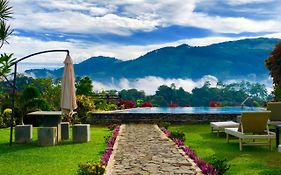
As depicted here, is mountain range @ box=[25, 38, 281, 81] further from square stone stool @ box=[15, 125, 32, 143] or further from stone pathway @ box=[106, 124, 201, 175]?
square stone stool @ box=[15, 125, 32, 143]

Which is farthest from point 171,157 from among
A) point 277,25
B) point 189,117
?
point 277,25

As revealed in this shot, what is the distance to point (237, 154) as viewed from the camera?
9789 mm

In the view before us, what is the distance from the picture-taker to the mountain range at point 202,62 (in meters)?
158

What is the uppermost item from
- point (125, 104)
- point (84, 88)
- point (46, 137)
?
point (84, 88)

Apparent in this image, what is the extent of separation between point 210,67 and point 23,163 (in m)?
158

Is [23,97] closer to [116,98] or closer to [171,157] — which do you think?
[116,98]

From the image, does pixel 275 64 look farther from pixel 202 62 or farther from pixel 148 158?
pixel 202 62

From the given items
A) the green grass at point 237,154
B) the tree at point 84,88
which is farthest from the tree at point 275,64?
the tree at point 84,88

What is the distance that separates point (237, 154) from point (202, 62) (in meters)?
159

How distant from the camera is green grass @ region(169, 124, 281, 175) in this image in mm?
7918

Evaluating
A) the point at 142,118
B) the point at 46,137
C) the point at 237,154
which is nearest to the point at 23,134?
the point at 46,137

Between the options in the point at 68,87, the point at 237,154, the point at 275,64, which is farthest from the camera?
the point at 275,64

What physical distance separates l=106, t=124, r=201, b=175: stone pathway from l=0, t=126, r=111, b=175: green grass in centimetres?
58

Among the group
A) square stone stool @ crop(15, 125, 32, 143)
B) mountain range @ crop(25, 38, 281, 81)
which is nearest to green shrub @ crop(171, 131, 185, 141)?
square stone stool @ crop(15, 125, 32, 143)
